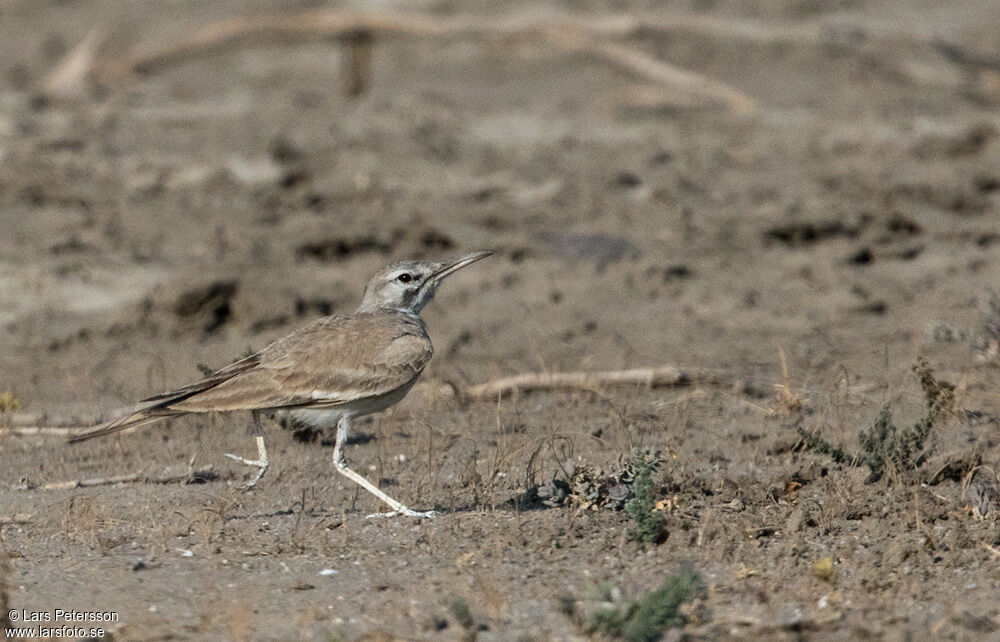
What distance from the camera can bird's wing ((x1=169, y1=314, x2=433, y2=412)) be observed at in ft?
18.5

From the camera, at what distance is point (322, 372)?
5.79 meters

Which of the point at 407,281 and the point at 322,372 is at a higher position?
the point at 407,281

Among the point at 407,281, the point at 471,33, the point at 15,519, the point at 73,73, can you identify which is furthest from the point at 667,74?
the point at 15,519

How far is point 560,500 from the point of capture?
18.5ft

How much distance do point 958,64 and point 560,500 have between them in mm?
8300

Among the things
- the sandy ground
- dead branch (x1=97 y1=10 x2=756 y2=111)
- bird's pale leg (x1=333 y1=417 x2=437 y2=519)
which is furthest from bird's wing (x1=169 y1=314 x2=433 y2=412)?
dead branch (x1=97 y1=10 x2=756 y2=111)

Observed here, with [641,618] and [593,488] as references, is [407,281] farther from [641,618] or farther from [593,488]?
[641,618]

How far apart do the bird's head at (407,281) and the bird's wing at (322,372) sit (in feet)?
1.90

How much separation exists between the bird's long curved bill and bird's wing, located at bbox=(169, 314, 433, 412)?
70 centimetres

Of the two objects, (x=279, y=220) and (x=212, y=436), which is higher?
(x=279, y=220)

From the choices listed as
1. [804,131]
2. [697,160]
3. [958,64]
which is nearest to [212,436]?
[697,160]

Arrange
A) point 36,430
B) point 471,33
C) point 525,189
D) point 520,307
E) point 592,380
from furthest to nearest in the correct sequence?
1. point 471,33
2. point 525,189
3. point 520,307
4. point 592,380
5. point 36,430

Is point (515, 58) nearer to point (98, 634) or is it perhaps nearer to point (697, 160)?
point (697, 160)

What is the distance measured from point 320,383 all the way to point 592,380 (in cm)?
214
